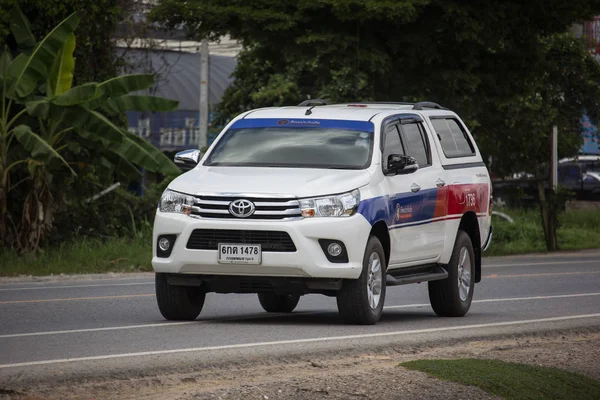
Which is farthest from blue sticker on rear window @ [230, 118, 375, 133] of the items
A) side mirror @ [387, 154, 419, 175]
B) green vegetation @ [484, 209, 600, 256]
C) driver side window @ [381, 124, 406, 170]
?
green vegetation @ [484, 209, 600, 256]

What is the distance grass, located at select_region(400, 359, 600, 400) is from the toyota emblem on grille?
2.58 m

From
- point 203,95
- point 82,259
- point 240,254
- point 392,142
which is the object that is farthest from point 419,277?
point 203,95

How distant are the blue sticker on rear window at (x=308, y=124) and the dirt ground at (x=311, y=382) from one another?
2953 mm

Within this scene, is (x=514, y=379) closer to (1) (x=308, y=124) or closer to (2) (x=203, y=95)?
(1) (x=308, y=124)

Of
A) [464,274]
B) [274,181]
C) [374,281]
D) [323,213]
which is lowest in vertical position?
[464,274]

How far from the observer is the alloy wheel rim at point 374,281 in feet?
40.0

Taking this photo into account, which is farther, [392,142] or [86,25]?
[86,25]

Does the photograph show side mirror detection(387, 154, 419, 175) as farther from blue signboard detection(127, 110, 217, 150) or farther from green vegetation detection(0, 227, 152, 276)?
blue signboard detection(127, 110, 217, 150)

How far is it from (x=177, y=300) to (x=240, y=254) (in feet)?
3.43

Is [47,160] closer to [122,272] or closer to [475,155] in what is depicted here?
[122,272]

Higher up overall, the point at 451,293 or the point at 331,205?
the point at 331,205

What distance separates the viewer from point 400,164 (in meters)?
12.8

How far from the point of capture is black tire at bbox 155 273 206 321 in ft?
40.6

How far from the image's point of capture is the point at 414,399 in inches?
327
